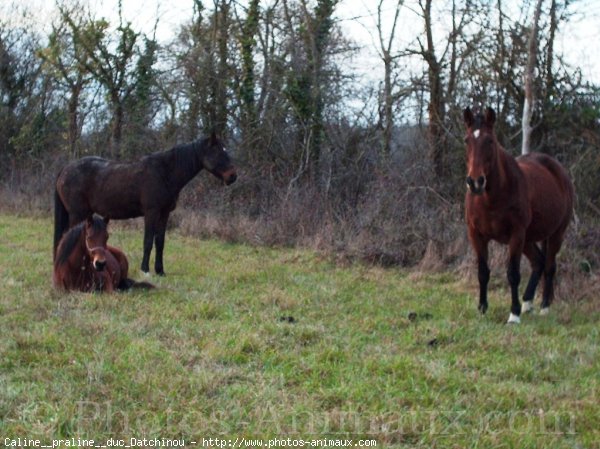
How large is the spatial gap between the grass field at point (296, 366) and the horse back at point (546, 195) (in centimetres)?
89

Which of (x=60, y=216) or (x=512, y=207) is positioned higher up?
(x=512, y=207)

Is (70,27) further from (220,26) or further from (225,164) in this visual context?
(225,164)

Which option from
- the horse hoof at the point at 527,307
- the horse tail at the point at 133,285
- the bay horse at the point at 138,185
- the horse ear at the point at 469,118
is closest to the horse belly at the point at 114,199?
the bay horse at the point at 138,185

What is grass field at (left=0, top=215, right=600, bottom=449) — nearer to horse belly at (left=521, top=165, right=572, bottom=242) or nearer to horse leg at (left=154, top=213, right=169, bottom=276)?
horse belly at (left=521, top=165, right=572, bottom=242)

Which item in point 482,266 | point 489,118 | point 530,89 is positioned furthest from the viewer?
point 530,89

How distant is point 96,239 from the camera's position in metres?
7.38

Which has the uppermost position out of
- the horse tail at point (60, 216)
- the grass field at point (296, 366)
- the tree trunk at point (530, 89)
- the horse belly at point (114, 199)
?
the tree trunk at point (530, 89)

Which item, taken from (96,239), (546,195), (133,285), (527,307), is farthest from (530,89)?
(96,239)

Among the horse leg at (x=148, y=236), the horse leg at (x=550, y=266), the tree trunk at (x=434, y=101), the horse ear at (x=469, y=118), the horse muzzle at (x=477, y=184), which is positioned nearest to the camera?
the horse muzzle at (x=477, y=184)

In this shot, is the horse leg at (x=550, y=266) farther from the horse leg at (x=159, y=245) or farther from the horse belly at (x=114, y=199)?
the horse belly at (x=114, y=199)

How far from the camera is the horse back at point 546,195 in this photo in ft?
23.9

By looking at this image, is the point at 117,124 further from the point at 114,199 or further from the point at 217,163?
the point at 217,163

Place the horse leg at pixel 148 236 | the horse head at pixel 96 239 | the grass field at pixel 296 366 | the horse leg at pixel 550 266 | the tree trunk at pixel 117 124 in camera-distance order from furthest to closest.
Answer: the tree trunk at pixel 117 124, the horse leg at pixel 148 236, the horse leg at pixel 550 266, the horse head at pixel 96 239, the grass field at pixel 296 366

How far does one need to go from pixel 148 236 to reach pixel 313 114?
286 inches
